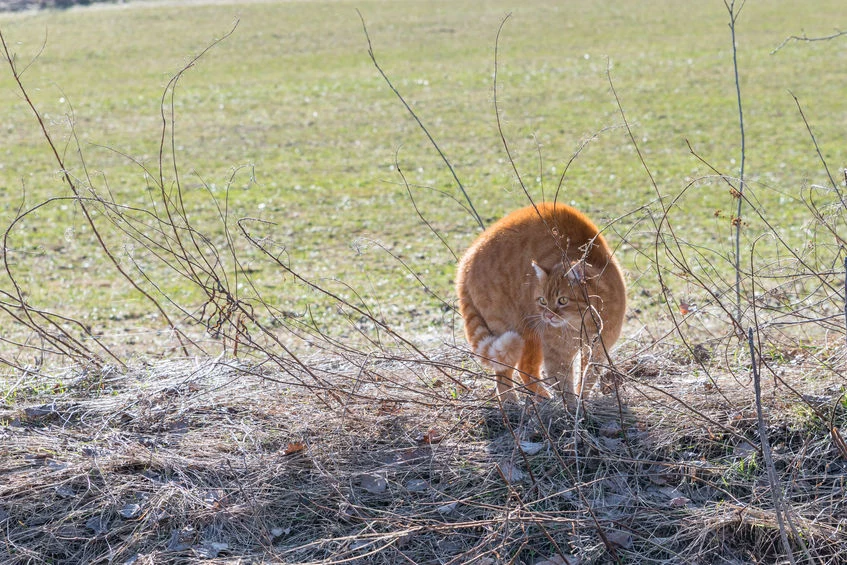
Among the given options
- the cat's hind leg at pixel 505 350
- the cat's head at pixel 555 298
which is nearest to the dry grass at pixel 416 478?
the cat's hind leg at pixel 505 350

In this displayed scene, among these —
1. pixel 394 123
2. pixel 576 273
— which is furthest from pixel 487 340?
pixel 394 123

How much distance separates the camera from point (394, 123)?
49.7 ft

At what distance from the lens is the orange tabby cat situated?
13.1 ft

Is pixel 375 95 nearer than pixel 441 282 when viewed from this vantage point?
No

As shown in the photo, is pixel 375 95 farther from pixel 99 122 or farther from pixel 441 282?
pixel 441 282

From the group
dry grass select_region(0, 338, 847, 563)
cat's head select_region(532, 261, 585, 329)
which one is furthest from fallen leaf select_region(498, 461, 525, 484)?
cat's head select_region(532, 261, 585, 329)

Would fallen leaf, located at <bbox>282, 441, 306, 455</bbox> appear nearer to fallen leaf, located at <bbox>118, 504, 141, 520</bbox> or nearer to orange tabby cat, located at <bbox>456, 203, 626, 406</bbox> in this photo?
fallen leaf, located at <bbox>118, 504, 141, 520</bbox>

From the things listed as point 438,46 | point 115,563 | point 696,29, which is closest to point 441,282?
point 115,563

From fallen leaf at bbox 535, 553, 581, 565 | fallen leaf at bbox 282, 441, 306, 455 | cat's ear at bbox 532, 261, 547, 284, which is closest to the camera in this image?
fallen leaf at bbox 535, 553, 581, 565

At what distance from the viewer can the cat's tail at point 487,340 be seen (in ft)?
13.6

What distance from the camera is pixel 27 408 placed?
161 inches

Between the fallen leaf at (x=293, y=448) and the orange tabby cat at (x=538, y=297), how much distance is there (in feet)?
3.04

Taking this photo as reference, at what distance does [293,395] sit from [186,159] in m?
9.67

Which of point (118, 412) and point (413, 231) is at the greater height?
point (118, 412)
